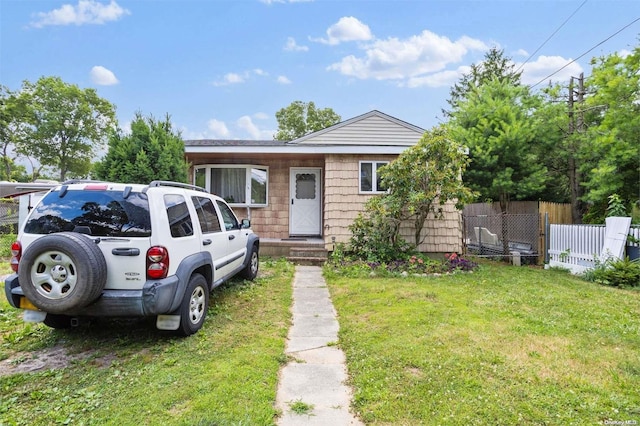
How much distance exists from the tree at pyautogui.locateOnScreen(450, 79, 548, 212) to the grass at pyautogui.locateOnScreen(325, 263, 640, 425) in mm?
4683

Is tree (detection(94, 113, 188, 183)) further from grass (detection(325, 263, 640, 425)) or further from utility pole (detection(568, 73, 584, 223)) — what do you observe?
utility pole (detection(568, 73, 584, 223))

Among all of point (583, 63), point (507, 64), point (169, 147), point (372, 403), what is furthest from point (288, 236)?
point (507, 64)

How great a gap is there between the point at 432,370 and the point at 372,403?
0.74 m

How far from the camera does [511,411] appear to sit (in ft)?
7.67

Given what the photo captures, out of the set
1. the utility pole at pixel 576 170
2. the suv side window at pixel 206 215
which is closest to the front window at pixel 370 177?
the suv side window at pixel 206 215

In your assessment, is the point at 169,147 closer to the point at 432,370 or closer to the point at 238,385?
the point at 238,385

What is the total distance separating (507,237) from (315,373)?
9468mm

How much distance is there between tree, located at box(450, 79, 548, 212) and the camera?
967cm

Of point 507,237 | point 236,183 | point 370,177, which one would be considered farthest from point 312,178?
point 507,237

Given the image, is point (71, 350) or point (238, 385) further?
point (71, 350)

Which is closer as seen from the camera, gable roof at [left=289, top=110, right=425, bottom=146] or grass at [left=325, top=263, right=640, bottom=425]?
grass at [left=325, top=263, right=640, bottom=425]

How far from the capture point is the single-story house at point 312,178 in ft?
29.1

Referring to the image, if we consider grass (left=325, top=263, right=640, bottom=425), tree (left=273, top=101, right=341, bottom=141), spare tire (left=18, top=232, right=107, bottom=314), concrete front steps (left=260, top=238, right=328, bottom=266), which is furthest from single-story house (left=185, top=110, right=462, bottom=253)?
tree (left=273, top=101, right=341, bottom=141)

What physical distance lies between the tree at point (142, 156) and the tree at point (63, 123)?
73.0 ft
